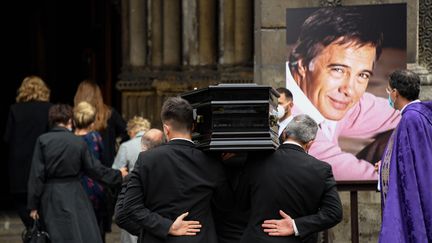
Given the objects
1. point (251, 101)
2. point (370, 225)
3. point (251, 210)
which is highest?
point (251, 101)

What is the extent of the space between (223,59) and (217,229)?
244 inches

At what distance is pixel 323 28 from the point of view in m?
9.09

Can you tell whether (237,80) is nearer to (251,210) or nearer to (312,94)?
(312,94)

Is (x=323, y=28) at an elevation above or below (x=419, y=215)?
above

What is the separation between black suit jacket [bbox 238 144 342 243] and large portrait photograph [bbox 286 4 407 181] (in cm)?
240

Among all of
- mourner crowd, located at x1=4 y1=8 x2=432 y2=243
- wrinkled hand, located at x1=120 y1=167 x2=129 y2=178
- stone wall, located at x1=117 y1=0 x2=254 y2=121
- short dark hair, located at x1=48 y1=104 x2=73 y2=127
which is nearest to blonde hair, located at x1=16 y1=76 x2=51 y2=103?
mourner crowd, located at x1=4 y1=8 x2=432 y2=243

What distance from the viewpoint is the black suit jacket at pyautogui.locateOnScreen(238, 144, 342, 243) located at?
6.51 meters

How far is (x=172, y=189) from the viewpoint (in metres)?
6.50

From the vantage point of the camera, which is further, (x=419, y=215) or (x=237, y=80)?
(x=237, y=80)

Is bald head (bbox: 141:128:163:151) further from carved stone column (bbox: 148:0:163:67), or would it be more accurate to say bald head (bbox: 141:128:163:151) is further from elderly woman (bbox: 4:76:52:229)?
carved stone column (bbox: 148:0:163:67)

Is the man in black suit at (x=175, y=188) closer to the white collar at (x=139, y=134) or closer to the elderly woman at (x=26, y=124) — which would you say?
the white collar at (x=139, y=134)

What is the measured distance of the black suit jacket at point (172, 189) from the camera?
21.3 feet

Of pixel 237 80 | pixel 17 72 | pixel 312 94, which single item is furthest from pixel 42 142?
pixel 17 72

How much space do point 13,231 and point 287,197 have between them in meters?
6.83
